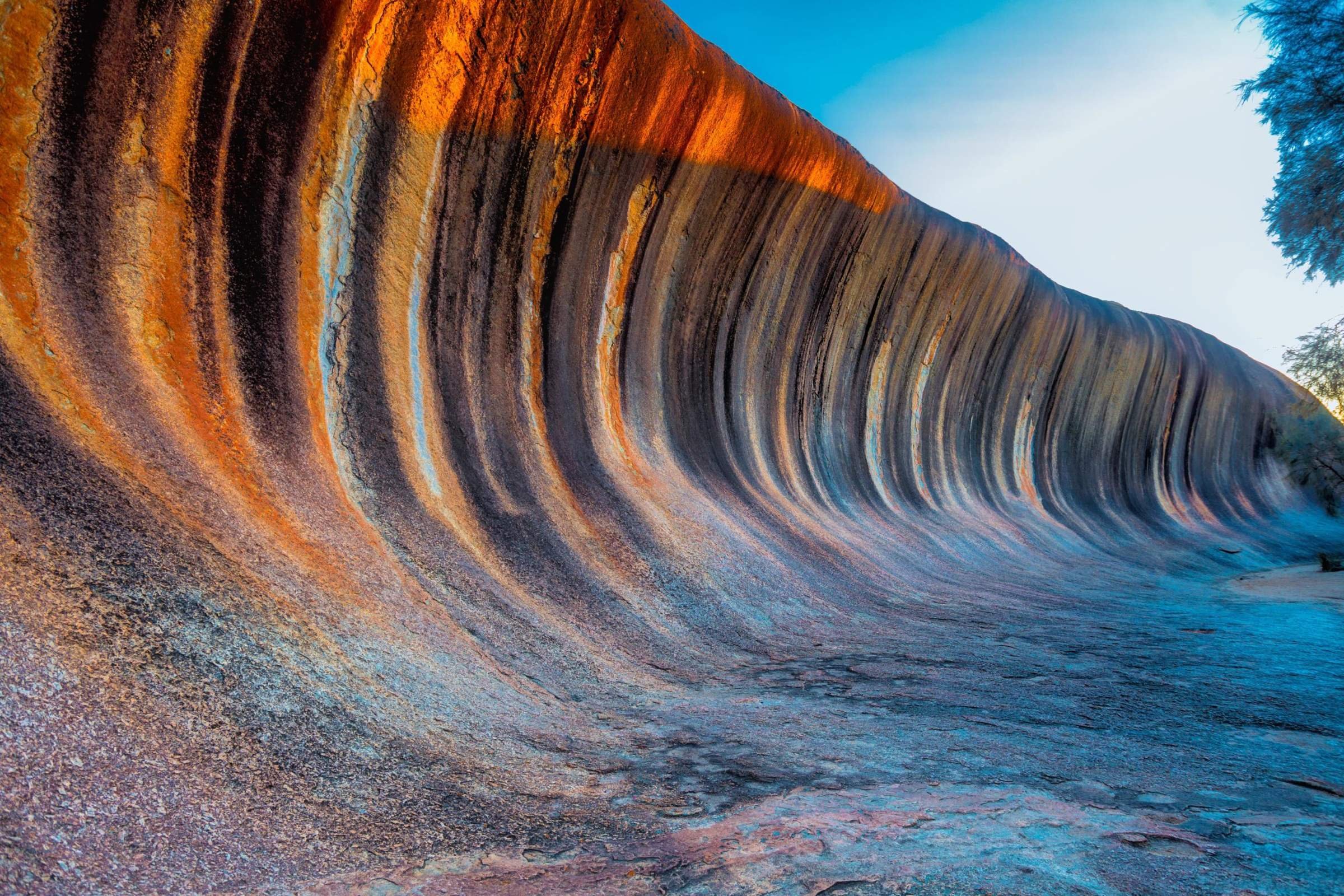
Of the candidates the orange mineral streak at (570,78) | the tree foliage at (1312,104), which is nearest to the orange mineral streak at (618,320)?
the orange mineral streak at (570,78)

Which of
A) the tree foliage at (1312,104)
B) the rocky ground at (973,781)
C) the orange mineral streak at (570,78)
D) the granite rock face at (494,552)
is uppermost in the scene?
the tree foliage at (1312,104)

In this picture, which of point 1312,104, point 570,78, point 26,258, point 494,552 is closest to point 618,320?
point 570,78

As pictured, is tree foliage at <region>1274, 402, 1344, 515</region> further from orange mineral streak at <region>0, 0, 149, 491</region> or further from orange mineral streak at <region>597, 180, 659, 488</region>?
orange mineral streak at <region>0, 0, 149, 491</region>

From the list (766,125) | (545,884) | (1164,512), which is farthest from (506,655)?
(1164,512)

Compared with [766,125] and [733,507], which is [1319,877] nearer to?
[733,507]

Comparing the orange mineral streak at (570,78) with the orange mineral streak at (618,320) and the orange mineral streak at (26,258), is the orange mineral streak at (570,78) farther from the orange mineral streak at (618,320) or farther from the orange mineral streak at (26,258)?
the orange mineral streak at (26,258)

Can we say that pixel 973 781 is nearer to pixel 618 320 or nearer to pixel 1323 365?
pixel 618 320
